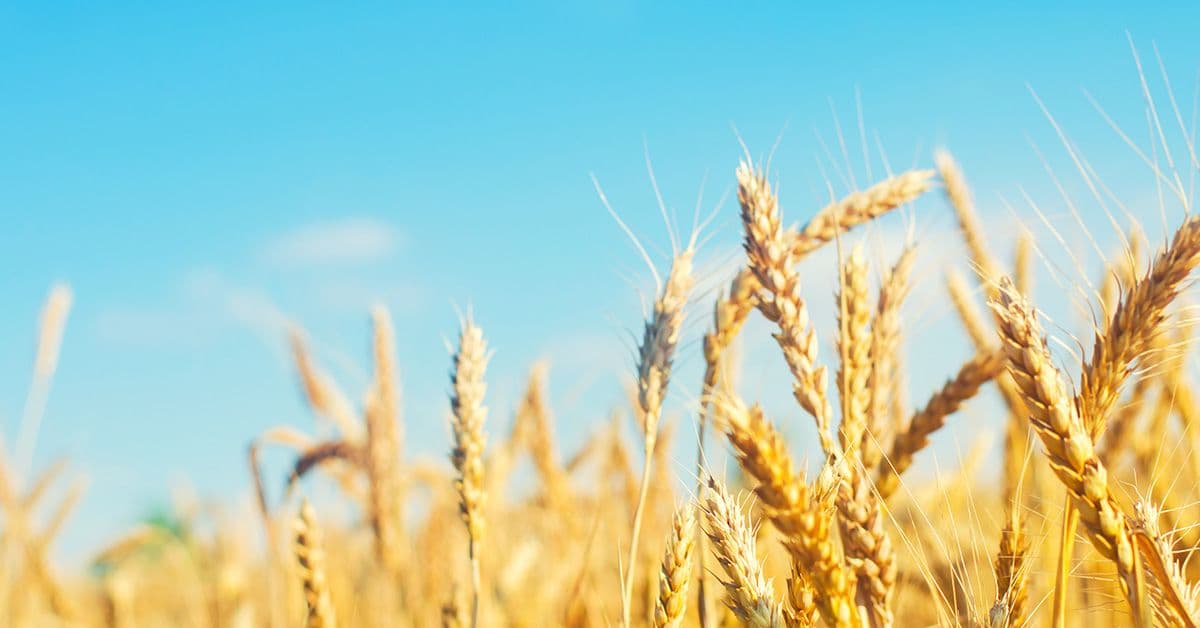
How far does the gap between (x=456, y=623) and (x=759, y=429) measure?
1518 mm

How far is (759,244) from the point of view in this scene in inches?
59.6

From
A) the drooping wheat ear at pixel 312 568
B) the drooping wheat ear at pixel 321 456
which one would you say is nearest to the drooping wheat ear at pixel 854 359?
the drooping wheat ear at pixel 312 568

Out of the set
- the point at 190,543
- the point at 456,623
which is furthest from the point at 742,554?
the point at 190,543

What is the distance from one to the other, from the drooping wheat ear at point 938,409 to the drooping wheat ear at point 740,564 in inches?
22.1

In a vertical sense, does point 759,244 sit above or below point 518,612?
above

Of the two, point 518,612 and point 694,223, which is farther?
point 518,612

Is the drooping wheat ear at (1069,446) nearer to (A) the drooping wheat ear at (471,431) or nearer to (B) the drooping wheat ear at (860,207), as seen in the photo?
(B) the drooping wheat ear at (860,207)

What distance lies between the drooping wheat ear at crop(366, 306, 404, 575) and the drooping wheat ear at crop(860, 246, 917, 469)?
5.65 ft

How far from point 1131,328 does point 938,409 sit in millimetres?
575

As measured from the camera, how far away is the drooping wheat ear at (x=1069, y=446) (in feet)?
3.75

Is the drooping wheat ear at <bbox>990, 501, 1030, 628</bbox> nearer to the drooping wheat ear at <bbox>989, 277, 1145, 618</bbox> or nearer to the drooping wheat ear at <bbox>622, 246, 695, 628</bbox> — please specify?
the drooping wheat ear at <bbox>989, 277, 1145, 618</bbox>

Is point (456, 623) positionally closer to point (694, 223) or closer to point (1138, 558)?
point (694, 223)

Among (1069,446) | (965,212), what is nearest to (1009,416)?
(965,212)

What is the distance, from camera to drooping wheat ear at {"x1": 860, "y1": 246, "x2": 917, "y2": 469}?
176cm
